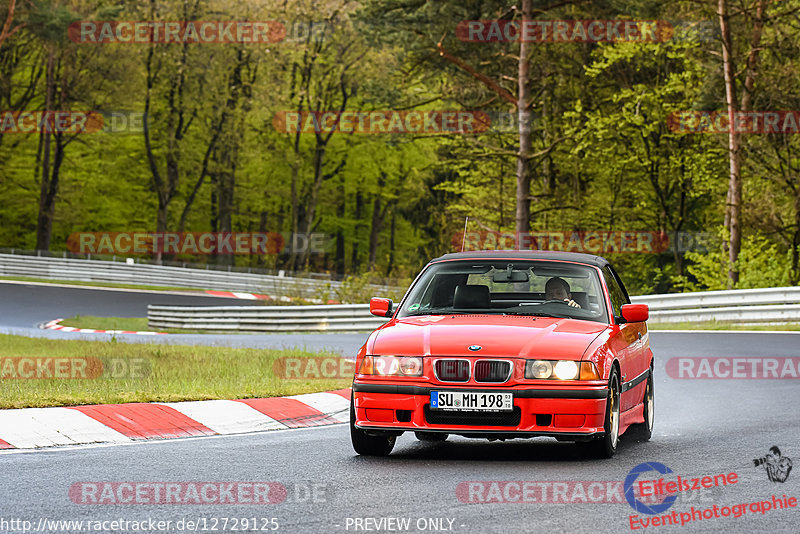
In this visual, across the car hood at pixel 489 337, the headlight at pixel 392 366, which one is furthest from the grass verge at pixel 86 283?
the headlight at pixel 392 366

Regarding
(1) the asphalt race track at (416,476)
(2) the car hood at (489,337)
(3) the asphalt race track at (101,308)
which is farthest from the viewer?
(3) the asphalt race track at (101,308)

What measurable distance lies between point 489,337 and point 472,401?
1.63 ft

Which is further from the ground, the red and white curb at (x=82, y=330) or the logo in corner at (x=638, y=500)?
the logo in corner at (x=638, y=500)

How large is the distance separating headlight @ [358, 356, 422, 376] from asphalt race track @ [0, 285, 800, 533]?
25.4 inches

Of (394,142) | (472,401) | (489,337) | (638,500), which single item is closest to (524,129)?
(394,142)

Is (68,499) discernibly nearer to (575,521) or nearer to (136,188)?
(575,521)

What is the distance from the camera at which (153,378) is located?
535 inches

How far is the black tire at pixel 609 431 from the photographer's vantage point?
8.23 m

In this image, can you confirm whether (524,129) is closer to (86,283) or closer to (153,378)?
(153,378)

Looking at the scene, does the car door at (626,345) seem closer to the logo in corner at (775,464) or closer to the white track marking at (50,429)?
the logo in corner at (775,464)

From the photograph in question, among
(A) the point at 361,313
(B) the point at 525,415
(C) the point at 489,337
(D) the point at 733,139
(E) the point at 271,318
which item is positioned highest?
(D) the point at 733,139

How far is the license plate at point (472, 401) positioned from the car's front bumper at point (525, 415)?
1.2 inches

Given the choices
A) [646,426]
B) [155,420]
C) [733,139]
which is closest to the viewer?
[646,426]

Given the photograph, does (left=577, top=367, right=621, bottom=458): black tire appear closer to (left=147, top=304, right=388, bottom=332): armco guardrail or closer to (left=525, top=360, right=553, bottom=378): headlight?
(left=525, top=360, right=553, bottom=378): headlight
